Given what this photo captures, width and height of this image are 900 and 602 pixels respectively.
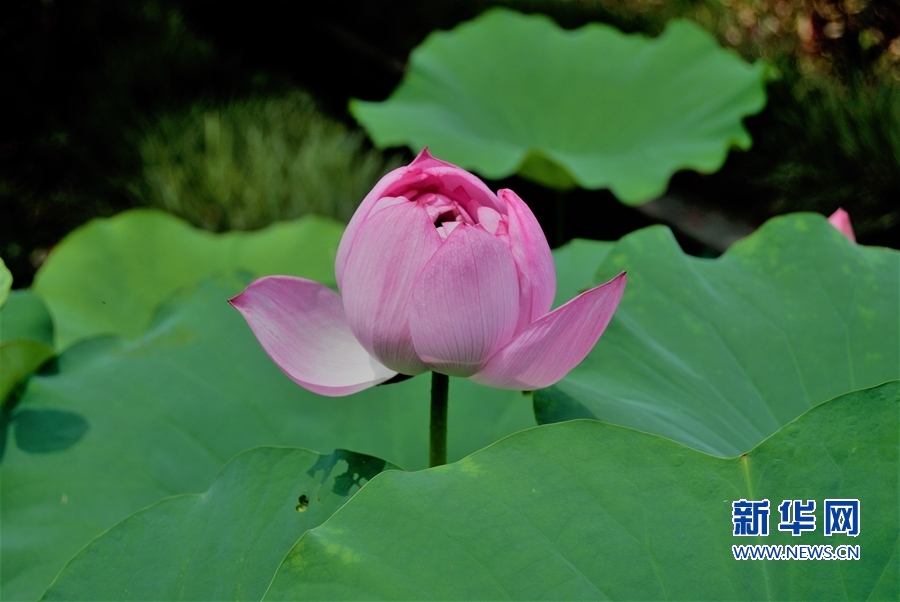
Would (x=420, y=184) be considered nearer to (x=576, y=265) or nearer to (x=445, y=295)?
(x=445, y=295)

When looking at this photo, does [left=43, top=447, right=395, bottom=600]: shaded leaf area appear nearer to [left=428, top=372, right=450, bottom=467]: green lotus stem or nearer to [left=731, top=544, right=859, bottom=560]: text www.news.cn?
[left=428, top=372, right=450, bottom=467]: green lotus stem

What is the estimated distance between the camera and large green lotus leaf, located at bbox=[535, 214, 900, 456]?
644mm

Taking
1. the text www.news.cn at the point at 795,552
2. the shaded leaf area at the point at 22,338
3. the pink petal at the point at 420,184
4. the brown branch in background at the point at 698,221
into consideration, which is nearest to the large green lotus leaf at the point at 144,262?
the shaded leaf area at the point at 22,338

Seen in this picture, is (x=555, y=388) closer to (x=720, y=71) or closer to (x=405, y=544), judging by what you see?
(x=405, y=544)

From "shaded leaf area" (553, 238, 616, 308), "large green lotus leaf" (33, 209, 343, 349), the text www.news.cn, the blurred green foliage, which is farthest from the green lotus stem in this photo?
the blurred green foliage

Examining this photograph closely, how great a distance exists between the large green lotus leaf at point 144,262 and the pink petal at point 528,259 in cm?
86

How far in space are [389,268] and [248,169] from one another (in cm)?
210

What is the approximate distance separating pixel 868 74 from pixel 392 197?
229 centimetres

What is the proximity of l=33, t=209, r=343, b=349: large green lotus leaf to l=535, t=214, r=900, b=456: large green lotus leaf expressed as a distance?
712 millimetres

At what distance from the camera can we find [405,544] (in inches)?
16.6

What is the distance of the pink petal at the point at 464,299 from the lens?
0.43 meters

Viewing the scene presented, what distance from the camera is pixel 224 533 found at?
513 millimetres

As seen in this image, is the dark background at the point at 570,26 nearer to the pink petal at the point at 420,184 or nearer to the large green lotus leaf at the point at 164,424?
the large green lotus leaf at the point at 164,424

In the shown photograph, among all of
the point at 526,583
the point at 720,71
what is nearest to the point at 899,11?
the point at 720,71
